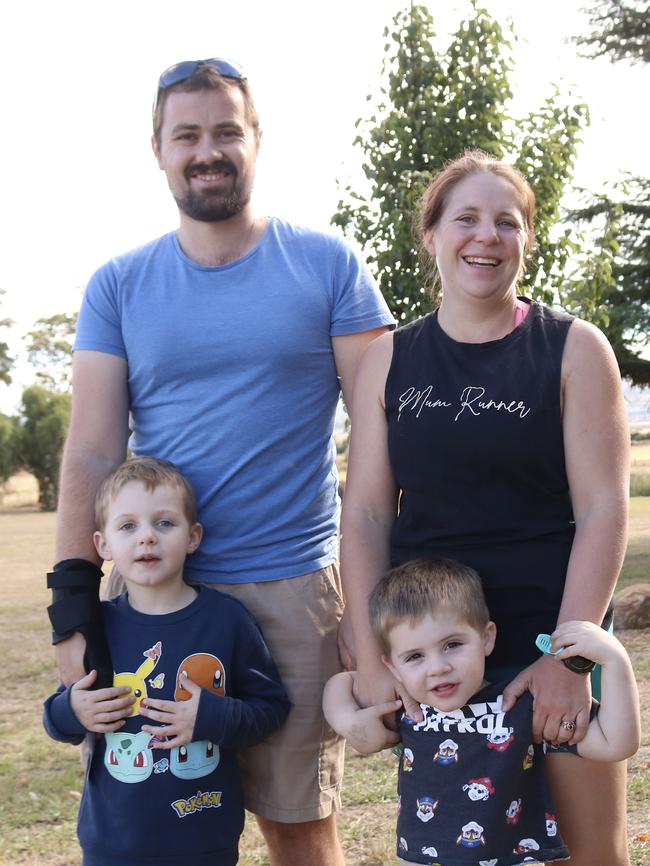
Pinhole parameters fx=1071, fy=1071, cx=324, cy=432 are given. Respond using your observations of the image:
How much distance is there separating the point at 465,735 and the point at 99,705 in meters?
0.92

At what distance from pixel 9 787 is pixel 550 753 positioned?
358 cm

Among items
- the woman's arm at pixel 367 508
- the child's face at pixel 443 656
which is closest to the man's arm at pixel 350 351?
the woman's arm at pixel 367 508

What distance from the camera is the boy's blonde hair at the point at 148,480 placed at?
276cm

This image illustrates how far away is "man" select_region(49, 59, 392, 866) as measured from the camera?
283cm

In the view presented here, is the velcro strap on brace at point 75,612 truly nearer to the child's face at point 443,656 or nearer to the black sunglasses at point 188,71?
the child's face at point 443,656

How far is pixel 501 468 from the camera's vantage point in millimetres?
2428

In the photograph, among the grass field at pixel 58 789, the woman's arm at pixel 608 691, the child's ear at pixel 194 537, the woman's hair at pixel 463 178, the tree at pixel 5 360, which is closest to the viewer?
the woman's arm at pixel 608 691

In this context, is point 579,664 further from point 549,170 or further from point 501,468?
point 549,170

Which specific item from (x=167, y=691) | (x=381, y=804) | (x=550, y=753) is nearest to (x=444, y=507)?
(x=550, y=753)

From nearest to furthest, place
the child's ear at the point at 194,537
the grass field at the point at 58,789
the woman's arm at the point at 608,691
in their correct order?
the woman's arm at the point at 608,691
the child's ear at the point at 194,537
the grass field at the point at 58,789

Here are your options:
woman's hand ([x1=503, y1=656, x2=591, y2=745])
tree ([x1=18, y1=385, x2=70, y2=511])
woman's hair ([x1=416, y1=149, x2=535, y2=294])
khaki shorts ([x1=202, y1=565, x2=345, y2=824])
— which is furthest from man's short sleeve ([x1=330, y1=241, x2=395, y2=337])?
tree ([x1=18, y1=385, x2=70, y2=511])

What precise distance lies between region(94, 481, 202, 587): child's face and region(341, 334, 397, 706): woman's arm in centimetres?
44

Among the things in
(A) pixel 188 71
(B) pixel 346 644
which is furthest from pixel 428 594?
(A) pixel 188 71

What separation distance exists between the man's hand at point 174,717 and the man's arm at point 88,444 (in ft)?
1.48
